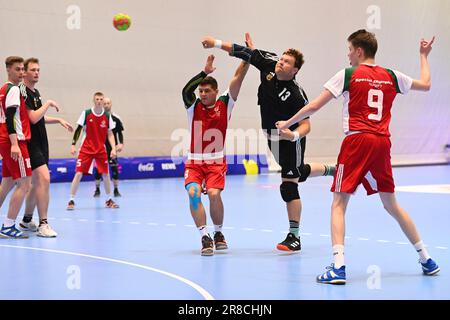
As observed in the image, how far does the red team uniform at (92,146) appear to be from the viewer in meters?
11.5

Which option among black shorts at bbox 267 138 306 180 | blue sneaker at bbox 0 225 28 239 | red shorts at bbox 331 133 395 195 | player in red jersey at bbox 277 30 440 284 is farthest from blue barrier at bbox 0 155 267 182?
red shorts at bbox 331 133 395 195

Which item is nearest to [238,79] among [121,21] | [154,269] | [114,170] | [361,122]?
[361,122]

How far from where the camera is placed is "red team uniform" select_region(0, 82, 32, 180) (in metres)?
7.62

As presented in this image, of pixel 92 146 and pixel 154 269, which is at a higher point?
pixel 92 146

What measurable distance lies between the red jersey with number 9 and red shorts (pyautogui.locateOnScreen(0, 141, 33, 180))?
3.87m

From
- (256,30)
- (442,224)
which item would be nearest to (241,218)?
(442,224)

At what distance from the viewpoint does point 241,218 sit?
30.6 ft

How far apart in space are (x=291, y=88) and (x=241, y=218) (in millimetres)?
2903

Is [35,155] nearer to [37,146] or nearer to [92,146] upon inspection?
[37,146]

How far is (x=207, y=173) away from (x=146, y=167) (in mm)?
11085

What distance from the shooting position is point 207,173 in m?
6.86

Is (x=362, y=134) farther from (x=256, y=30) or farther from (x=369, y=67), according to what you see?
(x=256, y=30)

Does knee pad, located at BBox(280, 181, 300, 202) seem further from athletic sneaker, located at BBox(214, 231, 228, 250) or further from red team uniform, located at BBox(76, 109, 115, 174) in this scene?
red team uniform, located at BBox(76, 109, 115, 174)

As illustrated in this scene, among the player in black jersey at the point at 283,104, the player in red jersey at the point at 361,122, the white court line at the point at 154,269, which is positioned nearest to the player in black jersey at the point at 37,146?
the white court line at the point at 154,269
